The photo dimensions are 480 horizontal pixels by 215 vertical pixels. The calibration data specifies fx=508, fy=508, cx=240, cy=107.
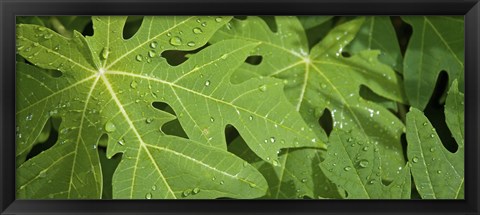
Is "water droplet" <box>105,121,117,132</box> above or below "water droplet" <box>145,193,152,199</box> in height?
above

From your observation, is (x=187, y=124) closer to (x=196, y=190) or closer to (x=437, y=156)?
(x=196, y=190)

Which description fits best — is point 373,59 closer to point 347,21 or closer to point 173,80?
point 347,21

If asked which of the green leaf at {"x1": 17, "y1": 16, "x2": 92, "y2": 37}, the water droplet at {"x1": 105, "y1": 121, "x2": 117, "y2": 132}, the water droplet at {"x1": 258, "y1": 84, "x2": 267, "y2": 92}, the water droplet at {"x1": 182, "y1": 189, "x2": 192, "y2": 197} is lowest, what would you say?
the water droplet at {"x1": 182, "y1": 189, "x2": 192, "y2": 197}

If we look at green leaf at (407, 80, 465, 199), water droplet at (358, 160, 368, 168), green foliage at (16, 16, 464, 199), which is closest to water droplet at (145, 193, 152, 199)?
green foliage at (16, 16, 464, 199)

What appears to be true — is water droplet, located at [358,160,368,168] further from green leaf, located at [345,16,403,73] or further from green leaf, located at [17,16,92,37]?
green leaf, located at [17,16,92,37]

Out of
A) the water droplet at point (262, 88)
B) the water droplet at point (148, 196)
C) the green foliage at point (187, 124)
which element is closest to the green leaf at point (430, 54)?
the green foliage at point (187, 124)
